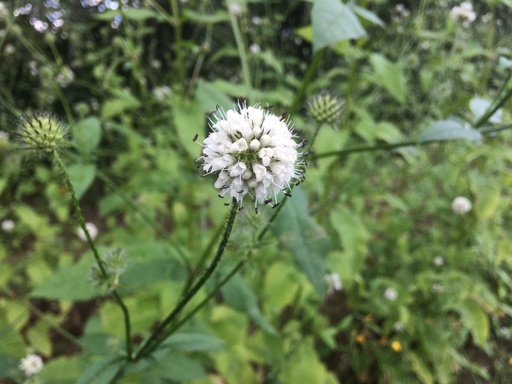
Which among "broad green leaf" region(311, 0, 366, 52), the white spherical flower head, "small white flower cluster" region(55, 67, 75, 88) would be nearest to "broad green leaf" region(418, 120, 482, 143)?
"broad green leaf" region(311, 0, 366, 52)

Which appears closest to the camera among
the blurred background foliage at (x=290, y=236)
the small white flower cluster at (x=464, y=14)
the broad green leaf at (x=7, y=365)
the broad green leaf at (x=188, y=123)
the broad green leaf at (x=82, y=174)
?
the broad green leaf at (x=7, y=365)

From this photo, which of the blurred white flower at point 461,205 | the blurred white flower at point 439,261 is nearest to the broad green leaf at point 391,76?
the blurred white flower at point 461,205

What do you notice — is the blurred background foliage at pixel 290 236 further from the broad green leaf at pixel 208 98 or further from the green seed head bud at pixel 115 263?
the green seed head bud at pixel 115 263

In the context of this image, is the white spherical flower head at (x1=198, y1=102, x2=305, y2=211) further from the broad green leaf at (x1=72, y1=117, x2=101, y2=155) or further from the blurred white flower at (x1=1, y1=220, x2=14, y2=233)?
the blurred white flower at (x1=1, y1=220, x2=14, y2=233)

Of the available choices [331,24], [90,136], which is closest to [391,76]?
[331,24]

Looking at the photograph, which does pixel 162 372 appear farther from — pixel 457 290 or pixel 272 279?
pixel 457 290
